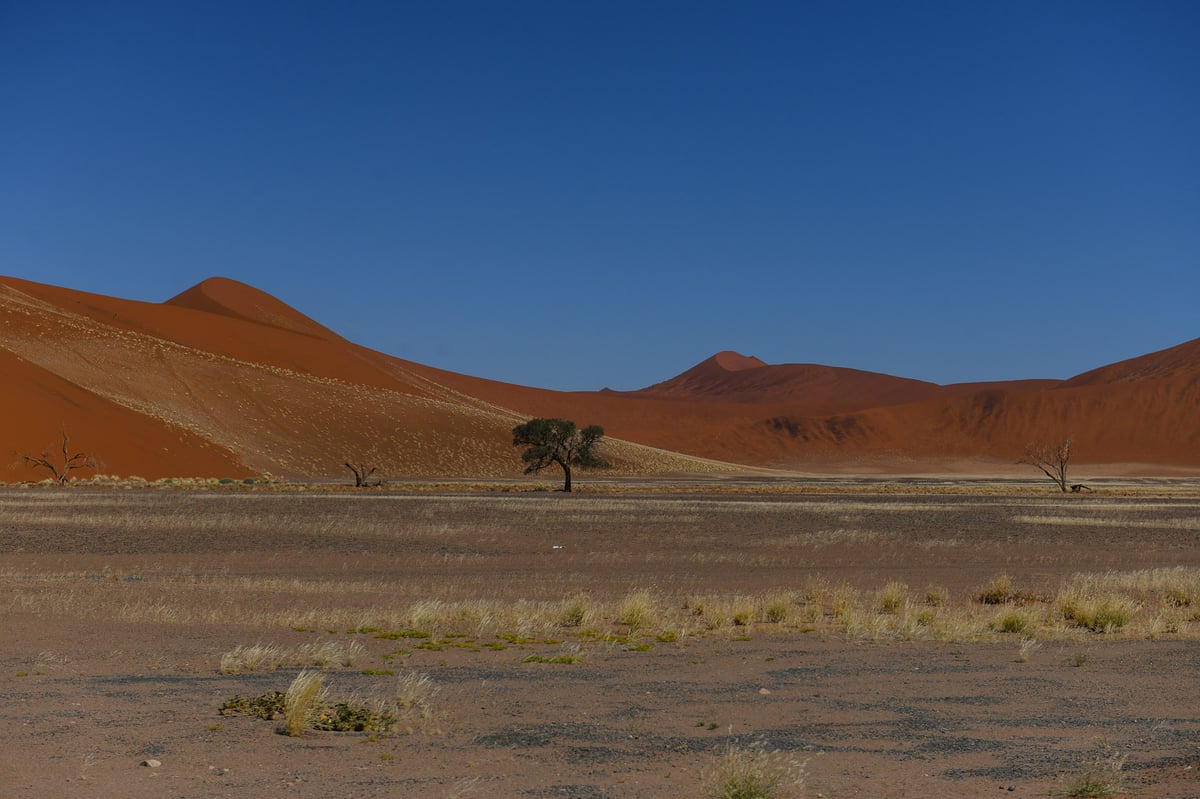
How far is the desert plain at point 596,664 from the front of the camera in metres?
8.65

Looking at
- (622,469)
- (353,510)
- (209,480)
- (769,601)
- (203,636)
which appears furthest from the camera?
(622,469)

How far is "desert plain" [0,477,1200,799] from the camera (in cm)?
865

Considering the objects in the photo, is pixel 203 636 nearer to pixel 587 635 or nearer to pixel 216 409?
pixel 587 635

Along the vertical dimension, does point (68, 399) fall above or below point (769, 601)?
above

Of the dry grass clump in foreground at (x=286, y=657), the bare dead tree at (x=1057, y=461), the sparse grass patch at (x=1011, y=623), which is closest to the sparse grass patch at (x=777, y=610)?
the sparse grass patch at (x=1011, y=623)

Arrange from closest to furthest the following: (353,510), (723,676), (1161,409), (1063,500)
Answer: (723,676) < (353,510) < (1063,500) < (1161,409)

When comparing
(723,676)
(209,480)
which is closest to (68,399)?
(209,480)

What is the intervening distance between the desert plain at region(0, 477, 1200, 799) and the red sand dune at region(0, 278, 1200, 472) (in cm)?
5077

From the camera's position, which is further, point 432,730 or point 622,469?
point 622,469

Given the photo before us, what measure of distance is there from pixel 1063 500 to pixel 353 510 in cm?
3435

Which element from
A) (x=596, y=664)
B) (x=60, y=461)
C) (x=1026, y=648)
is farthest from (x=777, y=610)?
(x=60, y=461)

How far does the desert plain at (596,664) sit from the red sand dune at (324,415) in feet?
167

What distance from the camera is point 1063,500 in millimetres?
56688

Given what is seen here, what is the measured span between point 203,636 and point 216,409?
90187 millimetres
